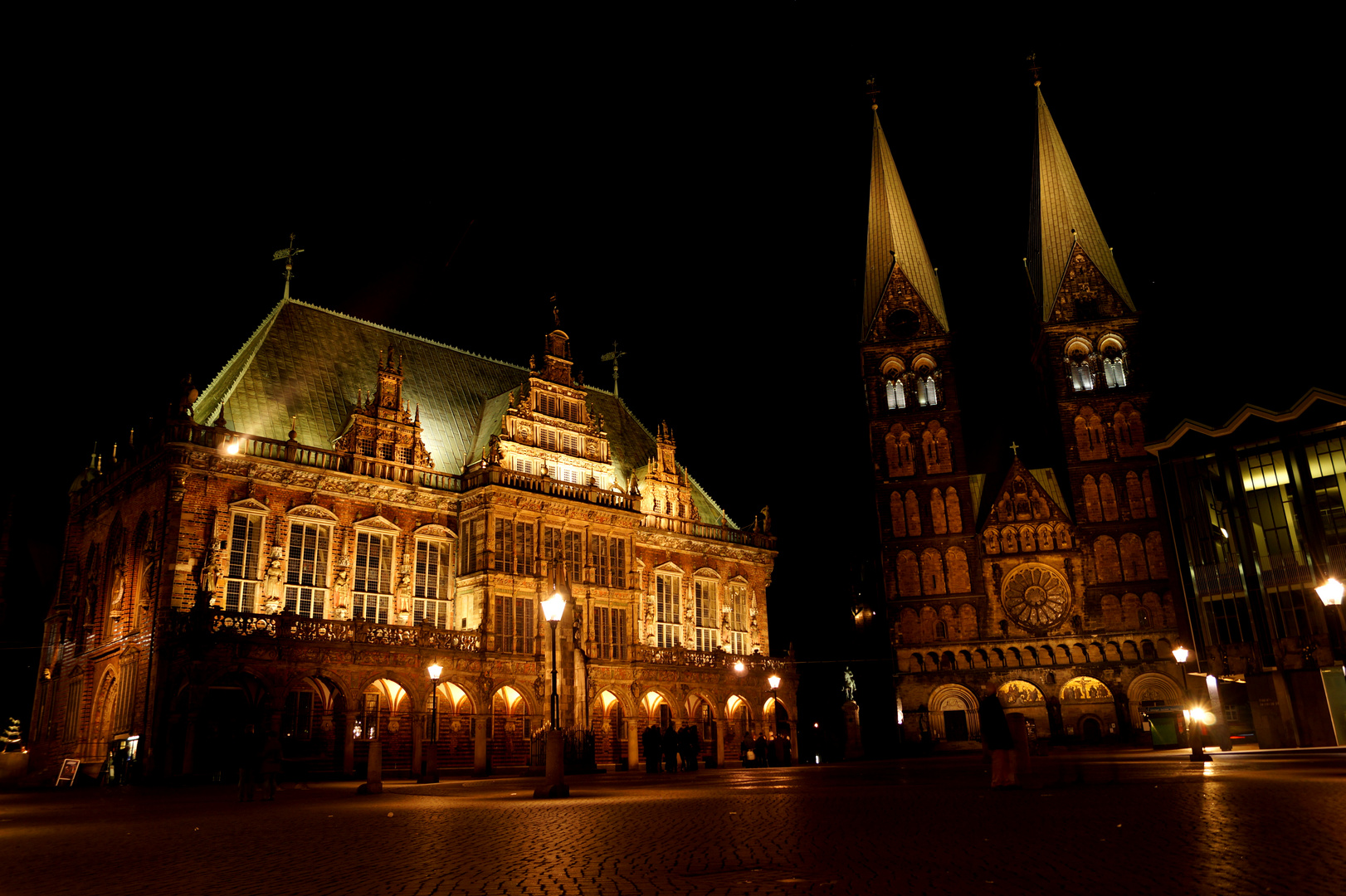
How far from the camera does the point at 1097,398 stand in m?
66.9

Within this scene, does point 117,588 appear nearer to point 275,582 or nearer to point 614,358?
point 275,582

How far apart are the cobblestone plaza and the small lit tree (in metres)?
39.3

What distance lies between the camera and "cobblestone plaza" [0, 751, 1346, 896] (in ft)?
24.6

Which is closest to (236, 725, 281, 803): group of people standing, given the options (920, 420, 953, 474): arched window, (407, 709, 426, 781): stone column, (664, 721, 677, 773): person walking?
(407, 709, 426, 781): stone column

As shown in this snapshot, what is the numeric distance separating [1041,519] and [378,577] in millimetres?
44518

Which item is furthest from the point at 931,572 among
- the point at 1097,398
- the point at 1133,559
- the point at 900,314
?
the point at 900,314

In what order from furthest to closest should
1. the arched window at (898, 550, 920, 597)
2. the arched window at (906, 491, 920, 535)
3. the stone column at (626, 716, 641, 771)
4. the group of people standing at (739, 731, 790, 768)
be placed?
the arched window at (906, 491, 920, 535), the arched window at (898, 550, 920, 597), the stone column at (626, 716, 641, 771), the group of people standing at (739, 731, 790, 768)

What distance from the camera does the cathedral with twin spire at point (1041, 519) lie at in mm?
61688

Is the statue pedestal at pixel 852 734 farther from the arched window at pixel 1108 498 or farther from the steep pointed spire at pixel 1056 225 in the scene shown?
the steep pointed spire at pixel 1056 225

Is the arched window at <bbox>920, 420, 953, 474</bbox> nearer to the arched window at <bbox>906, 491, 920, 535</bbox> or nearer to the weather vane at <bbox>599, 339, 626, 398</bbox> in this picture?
the arched window at <bbox>906, 491, 920, 535</bbox>

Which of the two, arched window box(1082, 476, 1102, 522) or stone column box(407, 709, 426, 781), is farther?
arched window box(1082, 476, 1102, 522)

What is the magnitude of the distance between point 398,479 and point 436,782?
50.0ft

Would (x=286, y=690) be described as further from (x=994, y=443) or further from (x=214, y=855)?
(x=994, y=443)

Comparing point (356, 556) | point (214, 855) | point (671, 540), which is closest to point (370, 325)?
A: point (356, 556)
